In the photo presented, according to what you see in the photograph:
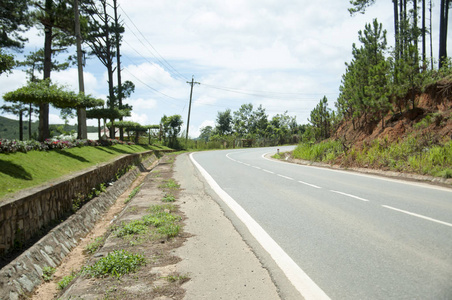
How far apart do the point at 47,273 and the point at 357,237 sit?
456cm

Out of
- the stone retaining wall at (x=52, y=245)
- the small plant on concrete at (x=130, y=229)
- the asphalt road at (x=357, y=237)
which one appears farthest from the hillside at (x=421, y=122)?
the stone retaining wall at (x=52, y=245)

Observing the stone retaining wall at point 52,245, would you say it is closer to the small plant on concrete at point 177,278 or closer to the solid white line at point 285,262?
the small plant on concrete at point 177,278

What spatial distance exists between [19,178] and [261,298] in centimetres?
638

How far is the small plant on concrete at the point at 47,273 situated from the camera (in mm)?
4805

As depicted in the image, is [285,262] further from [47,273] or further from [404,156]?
Result: [404,156]

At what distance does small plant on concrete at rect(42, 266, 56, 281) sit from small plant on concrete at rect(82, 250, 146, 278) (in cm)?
141

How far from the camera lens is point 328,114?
26500 mm

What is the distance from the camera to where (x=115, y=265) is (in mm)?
3775

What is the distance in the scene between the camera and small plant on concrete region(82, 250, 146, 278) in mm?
3664

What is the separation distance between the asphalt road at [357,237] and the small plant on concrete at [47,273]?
10.0ft

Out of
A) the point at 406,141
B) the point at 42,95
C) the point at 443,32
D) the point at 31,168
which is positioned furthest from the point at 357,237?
the point at 443,32

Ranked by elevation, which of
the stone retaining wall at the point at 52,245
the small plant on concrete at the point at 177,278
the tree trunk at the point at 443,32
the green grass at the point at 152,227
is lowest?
the stone retaining wall at the point at 52,245

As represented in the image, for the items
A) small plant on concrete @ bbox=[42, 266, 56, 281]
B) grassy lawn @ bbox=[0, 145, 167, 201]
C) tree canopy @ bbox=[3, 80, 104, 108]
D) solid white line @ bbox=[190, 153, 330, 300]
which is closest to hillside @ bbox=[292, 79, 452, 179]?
solid white line @ bbox=[190, 153, 330, 300]

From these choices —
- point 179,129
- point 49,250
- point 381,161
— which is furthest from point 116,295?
point 179,129
